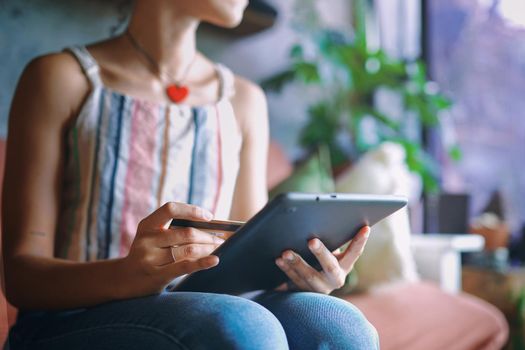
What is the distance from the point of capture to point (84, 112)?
0.88 metres

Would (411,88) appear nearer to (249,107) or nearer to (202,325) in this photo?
(249,107)

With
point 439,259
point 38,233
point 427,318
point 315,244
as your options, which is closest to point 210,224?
point 315,244

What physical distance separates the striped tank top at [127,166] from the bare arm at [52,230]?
3 centimetres

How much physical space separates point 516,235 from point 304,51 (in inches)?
46.1

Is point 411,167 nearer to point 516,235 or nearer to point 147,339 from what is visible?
point 516,235

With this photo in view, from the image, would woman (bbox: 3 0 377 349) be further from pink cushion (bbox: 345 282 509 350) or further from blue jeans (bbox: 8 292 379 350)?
pink cushion (bbox: 345 282 509 350)

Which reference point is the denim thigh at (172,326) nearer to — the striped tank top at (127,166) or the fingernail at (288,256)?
the fingernail at (288,256)

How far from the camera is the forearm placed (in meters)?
0.65

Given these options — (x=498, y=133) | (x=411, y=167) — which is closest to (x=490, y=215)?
(x=498, y=133)

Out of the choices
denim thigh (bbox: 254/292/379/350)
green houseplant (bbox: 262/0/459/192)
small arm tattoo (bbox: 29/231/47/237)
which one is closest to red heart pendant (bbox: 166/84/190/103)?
small arm tattoo (bbox: 29/231/47/237)

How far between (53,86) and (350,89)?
1432mm

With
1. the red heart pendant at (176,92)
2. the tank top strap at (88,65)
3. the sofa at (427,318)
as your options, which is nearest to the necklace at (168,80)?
the red heart pendant at (176,92)

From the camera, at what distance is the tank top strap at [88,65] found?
91 cm

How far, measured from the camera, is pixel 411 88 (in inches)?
83.5
